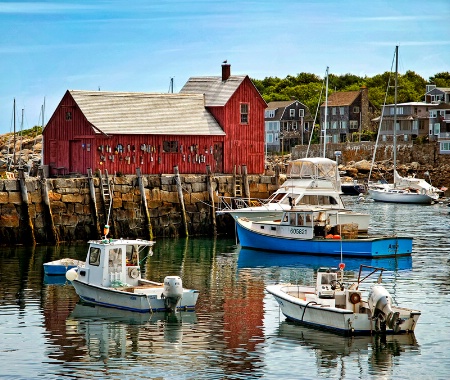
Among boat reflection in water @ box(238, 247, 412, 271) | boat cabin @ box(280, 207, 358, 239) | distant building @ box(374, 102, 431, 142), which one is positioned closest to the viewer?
boat reflection in water @ box(238, 247, 412, 271)

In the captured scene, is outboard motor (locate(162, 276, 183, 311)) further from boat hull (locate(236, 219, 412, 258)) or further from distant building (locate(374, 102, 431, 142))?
distant building (locate(374, 102, 431, 142))

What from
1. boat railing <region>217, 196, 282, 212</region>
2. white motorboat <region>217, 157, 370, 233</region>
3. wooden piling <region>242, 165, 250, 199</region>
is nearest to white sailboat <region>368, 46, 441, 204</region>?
wooden piling <region>242, 165, 250, 199</region>

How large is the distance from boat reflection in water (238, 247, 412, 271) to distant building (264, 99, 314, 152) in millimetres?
90656

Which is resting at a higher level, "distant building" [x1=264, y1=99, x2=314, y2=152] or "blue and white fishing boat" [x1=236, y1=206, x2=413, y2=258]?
"distant building" [x1=264, y1=99, x2=314, y2=152]

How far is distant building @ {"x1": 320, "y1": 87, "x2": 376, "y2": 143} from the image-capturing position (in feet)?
456

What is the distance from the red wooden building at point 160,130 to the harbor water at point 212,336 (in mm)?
13206

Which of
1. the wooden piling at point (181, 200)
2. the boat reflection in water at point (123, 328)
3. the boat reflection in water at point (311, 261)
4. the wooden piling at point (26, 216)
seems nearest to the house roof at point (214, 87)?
the wooden piling at point (181, 200)

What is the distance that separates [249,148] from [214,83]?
4.69 meters

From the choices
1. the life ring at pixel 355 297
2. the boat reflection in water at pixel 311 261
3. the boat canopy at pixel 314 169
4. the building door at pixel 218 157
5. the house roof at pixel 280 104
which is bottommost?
the boat reflection in water at pixel 311 261

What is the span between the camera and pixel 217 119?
6206 centimetres

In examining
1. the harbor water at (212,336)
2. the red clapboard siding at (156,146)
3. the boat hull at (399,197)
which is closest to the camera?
the harbor water at (212,336)

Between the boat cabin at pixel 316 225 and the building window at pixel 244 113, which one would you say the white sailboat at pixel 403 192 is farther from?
the boat cabin at pixel 316 225

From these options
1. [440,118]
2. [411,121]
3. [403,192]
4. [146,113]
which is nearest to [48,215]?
[146,113]

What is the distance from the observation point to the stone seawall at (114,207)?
5112 centimetres
